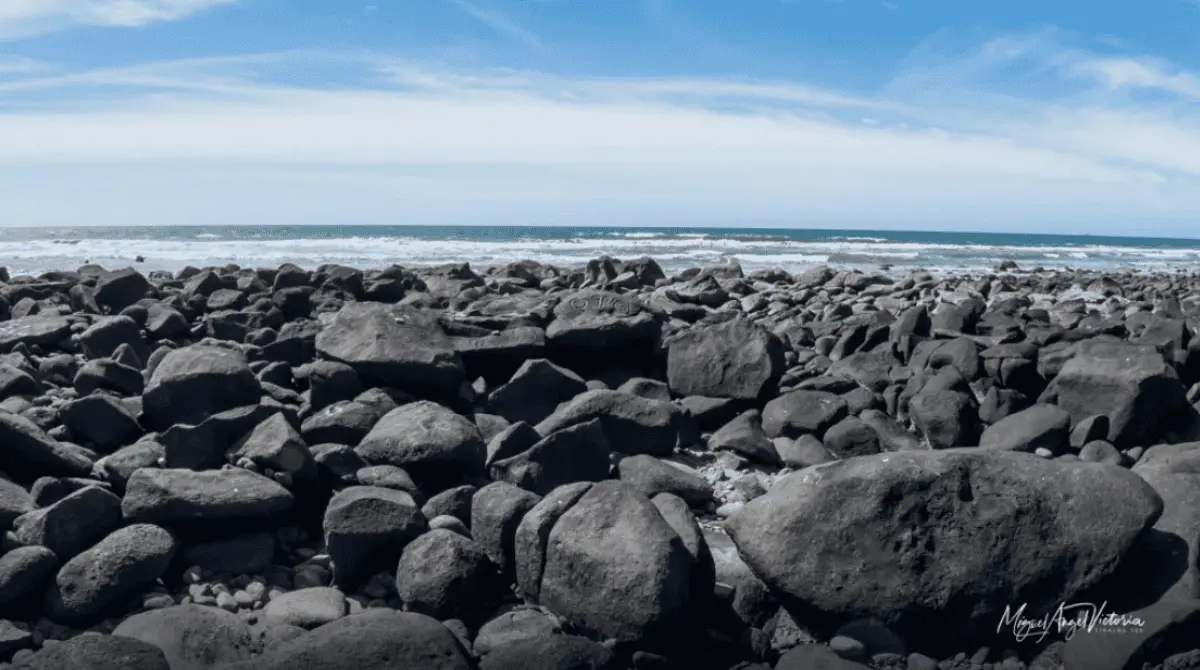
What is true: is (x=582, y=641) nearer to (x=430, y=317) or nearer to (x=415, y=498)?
(x=415, y=498)

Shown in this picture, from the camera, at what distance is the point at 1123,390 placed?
6223mm

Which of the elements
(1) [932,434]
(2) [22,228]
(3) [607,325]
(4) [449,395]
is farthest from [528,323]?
(2) [22,228]

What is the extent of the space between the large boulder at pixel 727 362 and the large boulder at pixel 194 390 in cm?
305

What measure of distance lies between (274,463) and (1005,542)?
134 inches

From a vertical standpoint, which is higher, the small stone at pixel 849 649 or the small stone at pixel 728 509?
the small stone at pixel 728 509

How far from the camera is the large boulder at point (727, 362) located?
22.7 ft

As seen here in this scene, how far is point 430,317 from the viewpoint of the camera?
22.9ft

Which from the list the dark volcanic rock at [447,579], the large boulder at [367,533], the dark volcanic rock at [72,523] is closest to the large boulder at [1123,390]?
the dark volcanic rock at [447,579]

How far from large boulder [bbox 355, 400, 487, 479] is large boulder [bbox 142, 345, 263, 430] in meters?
1.25

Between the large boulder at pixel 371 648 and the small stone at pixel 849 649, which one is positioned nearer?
the large boulder at pixel 371 648

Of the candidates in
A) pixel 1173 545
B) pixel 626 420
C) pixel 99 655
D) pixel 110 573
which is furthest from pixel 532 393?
pixel 1173 545

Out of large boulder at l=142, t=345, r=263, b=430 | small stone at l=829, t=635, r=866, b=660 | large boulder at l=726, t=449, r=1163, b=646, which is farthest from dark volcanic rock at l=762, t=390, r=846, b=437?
large boulder at l=142, t=345, r=263, b=430

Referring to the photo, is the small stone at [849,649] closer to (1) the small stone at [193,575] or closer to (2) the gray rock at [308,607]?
(2) the gray rock at [308,607]

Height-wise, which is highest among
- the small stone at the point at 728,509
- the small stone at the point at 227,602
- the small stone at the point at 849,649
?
the small stone at the point at 728,509
